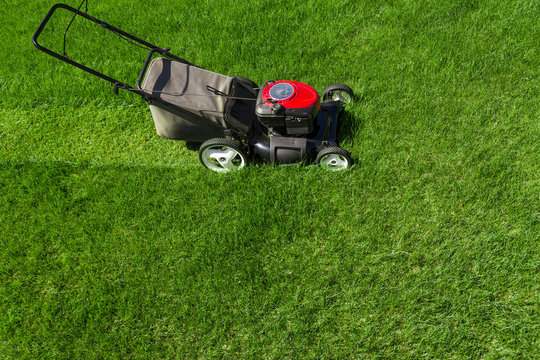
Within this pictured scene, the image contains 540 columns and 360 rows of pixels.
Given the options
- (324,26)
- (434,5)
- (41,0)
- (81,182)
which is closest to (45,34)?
(41,0)

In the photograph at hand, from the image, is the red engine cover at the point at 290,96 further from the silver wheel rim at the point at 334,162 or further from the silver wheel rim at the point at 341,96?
the silver wheel rim at the point at 341,96

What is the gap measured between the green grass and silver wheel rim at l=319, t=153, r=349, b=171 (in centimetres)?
9

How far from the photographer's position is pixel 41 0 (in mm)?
6742

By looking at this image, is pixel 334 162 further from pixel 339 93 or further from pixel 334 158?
pixel 339 93

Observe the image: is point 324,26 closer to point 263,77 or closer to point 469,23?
point 263,77

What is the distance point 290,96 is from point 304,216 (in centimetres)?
107

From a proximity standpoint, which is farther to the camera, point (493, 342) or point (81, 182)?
point (81, 182)

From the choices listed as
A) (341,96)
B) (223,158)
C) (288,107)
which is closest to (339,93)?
(341,96)

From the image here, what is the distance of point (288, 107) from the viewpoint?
3312 millimetres

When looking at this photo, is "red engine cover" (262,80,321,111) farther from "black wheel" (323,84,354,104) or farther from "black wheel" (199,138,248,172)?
"black wheel" (323,84,354,104)

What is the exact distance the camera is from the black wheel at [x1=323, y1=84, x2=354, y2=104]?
4.11 m

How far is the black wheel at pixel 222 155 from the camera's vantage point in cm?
347

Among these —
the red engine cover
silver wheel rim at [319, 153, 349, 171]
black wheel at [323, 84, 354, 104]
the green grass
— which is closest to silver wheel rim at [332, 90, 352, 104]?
black wheel at [323, 84, 354, 104]

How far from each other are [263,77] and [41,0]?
192 inches
